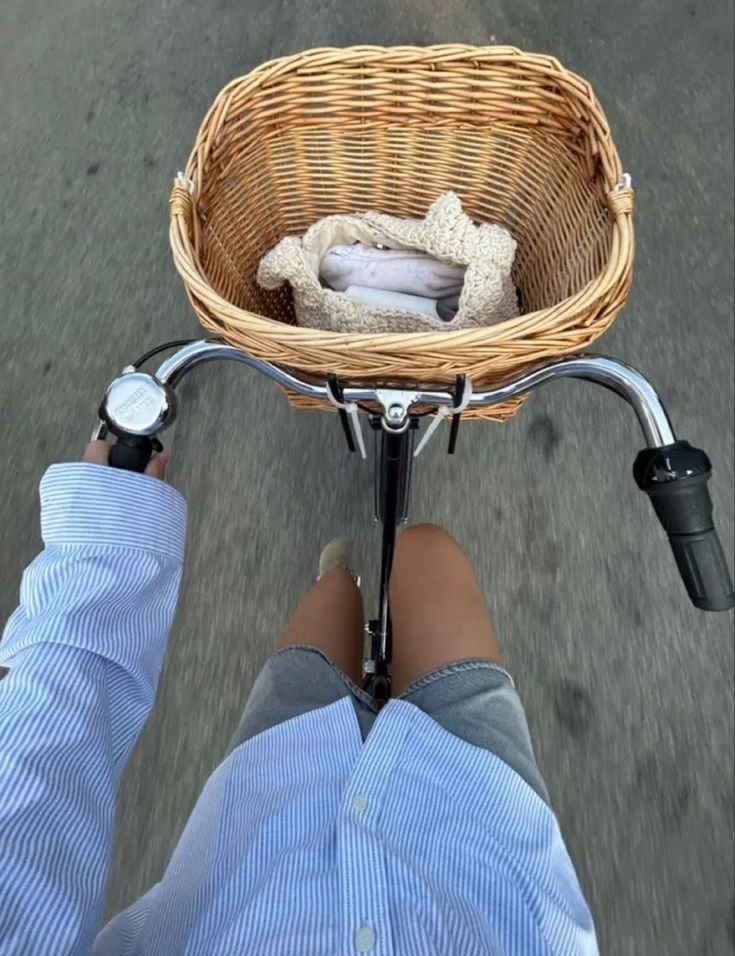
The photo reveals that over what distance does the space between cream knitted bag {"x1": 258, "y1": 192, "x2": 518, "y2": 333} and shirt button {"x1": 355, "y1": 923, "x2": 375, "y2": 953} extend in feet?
1.74

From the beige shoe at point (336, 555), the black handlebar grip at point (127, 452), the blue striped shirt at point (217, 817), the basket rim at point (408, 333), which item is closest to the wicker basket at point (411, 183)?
the basket rim at point (408, 333)

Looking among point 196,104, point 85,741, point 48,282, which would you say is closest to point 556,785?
point 85,741

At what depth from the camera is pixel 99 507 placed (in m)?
0.48

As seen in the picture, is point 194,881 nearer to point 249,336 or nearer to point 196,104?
point 249,336

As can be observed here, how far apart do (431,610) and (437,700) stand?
0.12m

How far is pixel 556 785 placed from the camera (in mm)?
936

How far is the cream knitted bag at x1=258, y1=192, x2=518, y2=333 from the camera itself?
729 millimetres

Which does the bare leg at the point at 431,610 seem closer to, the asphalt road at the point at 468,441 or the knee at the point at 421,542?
the knee at the point at 421,542

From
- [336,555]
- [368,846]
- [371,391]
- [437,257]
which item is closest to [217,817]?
[368,846]

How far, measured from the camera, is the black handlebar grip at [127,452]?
51cm

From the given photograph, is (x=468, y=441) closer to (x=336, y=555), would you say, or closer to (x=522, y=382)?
(x=336, y=555)

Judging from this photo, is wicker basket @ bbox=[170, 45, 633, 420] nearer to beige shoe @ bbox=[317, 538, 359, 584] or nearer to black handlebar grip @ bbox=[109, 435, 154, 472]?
black handlebar grip @ bbox=[109, 435, 154, 472]

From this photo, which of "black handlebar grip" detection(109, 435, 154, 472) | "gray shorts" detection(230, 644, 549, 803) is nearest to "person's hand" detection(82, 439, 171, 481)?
"black handlebar grip" detection(109, 435, 154, 472)

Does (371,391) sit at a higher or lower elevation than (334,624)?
higher
